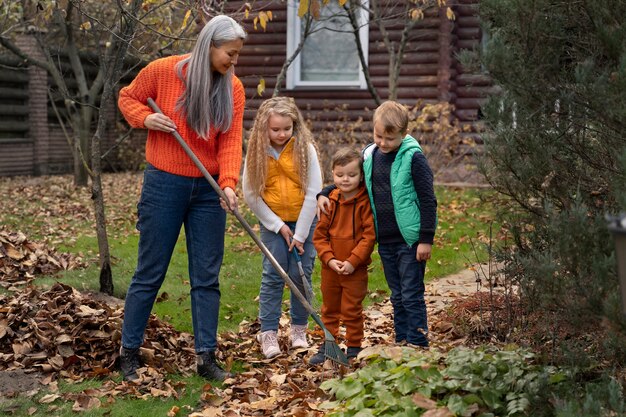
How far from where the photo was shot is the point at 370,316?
283 inches

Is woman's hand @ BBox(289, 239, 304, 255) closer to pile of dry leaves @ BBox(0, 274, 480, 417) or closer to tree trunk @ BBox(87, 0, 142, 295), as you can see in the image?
pile of dry leaves @ BBox(0, 274, 480, 417)

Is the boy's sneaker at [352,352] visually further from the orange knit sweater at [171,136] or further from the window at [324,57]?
the window at [324,57]


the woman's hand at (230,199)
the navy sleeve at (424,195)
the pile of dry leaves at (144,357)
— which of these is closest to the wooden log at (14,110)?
the pile of dry leaves at (144,357)

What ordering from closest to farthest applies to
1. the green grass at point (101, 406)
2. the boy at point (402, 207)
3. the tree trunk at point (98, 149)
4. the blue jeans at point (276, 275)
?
the green grass at point (101, 406) → the boy at point (402, 207) → the blue jeans at point (276, 275) → the tree trunk at point (98, 149)

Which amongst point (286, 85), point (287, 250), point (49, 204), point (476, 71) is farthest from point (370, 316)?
point (286, 85)

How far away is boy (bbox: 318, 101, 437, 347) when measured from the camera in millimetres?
5305

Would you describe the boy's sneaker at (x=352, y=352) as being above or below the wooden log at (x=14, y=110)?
below

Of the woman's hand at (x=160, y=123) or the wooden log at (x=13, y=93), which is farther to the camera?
the wooden log at (x=13, y=93)

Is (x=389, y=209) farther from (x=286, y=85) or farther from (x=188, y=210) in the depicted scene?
(x=286, y=85)

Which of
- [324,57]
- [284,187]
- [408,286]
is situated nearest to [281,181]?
[284,187]

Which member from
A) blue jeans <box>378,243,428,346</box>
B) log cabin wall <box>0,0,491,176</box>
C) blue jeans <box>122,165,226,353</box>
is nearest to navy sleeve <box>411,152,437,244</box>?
blue jeans <box>378,243,428,346</box>

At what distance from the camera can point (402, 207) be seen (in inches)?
211

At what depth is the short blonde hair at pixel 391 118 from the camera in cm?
531

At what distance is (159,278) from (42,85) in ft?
49.8
